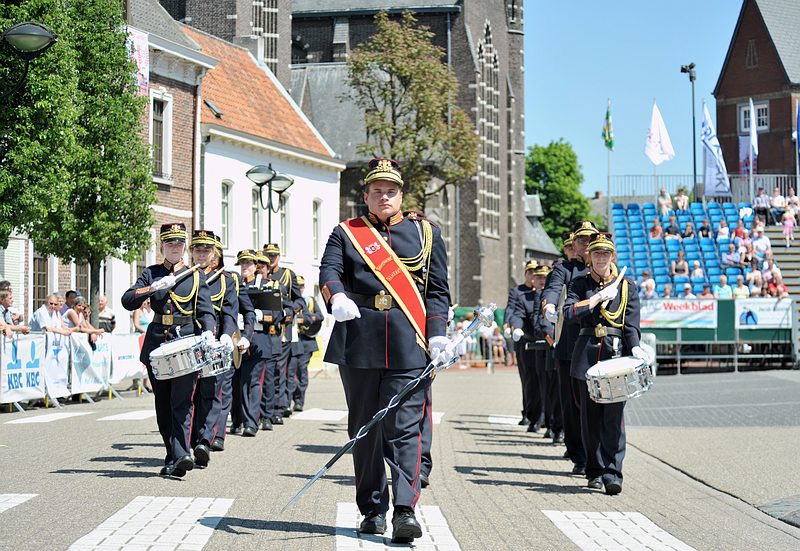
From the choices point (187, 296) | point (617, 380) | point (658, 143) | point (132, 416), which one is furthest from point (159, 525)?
point (658, 143)

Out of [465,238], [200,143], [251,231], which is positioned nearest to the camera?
[200,143]

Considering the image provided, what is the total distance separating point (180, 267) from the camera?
11.9 metres

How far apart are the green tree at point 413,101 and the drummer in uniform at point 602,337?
3942 cm

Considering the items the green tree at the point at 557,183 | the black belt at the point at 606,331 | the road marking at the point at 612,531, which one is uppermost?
the green tree at the point at 557,183

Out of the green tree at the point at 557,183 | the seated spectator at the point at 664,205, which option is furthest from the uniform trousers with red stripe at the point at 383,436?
the green tree at the point at 557,183

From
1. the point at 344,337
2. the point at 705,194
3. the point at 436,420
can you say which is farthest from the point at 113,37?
the point at 705,194

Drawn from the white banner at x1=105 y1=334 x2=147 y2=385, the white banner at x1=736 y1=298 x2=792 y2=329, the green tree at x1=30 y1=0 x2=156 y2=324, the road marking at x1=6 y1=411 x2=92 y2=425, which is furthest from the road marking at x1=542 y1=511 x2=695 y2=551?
the white banner at x1=736 y1=298 x2=792 y2=329

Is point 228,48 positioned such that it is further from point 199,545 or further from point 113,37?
point 199,545

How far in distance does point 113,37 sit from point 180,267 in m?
16.7

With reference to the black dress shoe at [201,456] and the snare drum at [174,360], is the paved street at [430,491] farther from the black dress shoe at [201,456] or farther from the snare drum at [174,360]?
the snare drum at [174,360]

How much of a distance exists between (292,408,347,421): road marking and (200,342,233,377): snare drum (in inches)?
267

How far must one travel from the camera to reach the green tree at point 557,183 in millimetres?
103812

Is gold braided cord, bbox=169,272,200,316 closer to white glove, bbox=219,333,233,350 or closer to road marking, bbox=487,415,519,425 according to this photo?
white glove, bbox=219,333,233,350

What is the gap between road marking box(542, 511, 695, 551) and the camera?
27.2ft
